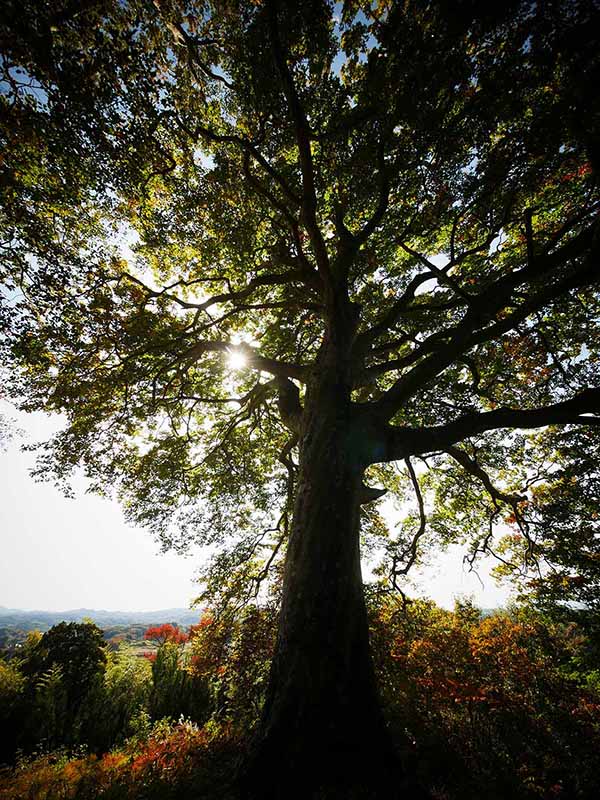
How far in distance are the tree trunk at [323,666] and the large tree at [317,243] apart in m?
0.02

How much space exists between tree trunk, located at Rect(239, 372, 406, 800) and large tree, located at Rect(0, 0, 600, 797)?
22mm

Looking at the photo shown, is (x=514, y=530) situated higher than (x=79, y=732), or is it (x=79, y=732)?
(x=514, y=530)

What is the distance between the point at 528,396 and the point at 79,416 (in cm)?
1042

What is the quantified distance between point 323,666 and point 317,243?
5.55 meters

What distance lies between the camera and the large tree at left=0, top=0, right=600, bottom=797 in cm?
350

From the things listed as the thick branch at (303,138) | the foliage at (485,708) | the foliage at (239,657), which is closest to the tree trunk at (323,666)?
the foliage at (485,708)

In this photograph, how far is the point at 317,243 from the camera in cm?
505

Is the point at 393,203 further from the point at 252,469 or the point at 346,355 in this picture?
the point at 252,469

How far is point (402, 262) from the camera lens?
7523 mm

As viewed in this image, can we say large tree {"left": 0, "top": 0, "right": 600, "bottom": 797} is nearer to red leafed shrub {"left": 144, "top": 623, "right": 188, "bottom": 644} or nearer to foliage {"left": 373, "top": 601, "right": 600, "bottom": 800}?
foliage {"left": 373, "top": 601, "right": 600, "bottom": 800}

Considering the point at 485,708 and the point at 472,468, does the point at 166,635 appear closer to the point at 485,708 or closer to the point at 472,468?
the point at 485,708

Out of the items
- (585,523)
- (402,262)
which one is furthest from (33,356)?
(585,523)

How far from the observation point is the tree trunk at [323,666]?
2.54 metres

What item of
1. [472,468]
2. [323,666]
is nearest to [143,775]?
[323,666]
